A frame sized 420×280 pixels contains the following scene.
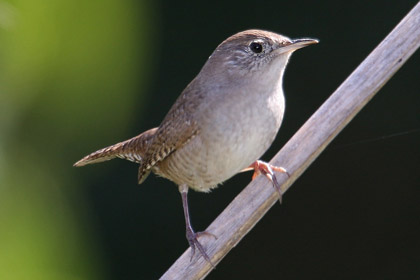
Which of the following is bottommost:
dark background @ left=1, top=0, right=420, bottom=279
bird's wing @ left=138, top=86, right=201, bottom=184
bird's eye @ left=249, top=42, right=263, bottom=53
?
dark background @ left=1, top=0, right=420, bottom=279

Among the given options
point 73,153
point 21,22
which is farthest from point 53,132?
point 21,22

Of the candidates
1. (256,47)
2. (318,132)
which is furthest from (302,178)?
(318,132)

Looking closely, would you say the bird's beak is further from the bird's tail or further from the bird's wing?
the bird's tail

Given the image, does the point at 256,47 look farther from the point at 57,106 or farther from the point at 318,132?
the point at 57,106

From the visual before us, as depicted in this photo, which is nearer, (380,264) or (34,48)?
(34,48)

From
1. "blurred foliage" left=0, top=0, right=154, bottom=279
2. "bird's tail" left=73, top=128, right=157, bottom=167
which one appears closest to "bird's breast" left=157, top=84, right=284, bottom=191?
"bird's tail" left=73, top=128, right=157, bottom=167

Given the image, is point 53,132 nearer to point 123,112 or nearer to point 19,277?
point 123,112

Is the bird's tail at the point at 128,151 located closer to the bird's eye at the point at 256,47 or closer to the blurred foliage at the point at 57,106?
the blurred foliage at the point at 57,106
